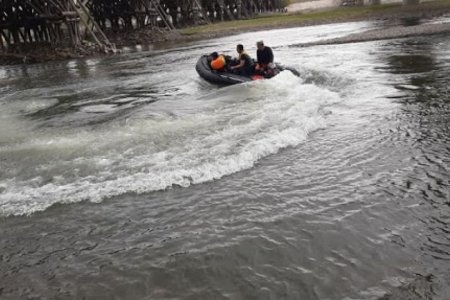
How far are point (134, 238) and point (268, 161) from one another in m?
2.77

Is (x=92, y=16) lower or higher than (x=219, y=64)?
higher

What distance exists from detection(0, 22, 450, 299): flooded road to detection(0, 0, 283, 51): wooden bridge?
17.5m

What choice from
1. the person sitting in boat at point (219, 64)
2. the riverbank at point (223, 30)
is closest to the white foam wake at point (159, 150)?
the person sitting in boat at point (219, 64)

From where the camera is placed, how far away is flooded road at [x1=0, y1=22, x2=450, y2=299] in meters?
4.33

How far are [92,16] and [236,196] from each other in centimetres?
3596

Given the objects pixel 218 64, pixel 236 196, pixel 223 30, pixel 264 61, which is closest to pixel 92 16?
pixel 223 30

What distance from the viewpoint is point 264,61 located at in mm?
13547

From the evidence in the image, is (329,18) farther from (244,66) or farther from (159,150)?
(159,150)

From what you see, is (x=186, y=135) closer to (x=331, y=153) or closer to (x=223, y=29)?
(x=331, y=153)

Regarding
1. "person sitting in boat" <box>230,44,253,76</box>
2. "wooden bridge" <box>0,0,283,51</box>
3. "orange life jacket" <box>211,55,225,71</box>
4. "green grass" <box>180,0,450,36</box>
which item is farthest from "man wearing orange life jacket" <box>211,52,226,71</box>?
"green grass" <box>180,0,450,36</box>

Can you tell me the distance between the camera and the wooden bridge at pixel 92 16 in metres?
27.8

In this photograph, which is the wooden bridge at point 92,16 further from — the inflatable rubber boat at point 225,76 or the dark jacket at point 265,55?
the dark jacket at point 265,55

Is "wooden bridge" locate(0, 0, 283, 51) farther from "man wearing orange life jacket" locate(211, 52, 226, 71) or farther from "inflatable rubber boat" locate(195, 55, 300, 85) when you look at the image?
"man wearing orange life jacket" locate(211, 52, 226, 71)

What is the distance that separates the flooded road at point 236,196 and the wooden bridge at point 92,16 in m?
17.5
